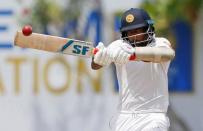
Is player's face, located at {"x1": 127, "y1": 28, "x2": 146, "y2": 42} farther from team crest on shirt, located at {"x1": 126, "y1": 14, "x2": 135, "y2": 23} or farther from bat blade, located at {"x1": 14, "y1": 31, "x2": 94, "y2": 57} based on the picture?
bat blade, located at {"x1": 14, "y1": 31, "x2": 94, "y2": 57}

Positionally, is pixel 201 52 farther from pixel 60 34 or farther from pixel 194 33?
pixel 60 34

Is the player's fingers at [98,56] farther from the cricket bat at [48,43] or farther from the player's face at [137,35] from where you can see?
the player's face at [137,35]

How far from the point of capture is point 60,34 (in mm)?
10469

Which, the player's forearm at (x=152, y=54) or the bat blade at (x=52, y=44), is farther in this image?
the bat blade at (x=52, y=44)

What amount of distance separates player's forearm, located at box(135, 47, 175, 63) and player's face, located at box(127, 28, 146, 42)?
0.23 m

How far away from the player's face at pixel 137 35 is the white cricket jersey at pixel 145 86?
8 cm

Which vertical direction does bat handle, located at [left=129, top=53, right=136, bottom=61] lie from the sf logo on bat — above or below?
below

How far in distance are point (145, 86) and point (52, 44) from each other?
2.20 ft

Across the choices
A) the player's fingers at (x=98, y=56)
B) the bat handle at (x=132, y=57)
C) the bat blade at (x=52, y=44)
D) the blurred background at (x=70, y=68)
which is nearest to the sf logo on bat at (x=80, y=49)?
the bat blade at (x=52, y=44)

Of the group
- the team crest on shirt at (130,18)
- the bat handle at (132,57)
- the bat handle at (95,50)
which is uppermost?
the team crest on shirt at (130,18)

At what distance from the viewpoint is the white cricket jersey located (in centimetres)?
505

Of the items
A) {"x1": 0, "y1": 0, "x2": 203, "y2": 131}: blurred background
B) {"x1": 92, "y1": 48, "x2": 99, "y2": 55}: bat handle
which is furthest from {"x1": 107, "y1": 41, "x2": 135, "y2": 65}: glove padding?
{"x1": 0, "y1": 0, "x2": 203, "y2": 131}: blurred background

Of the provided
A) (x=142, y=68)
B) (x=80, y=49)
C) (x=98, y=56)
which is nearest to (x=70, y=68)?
(x=80, y=49)

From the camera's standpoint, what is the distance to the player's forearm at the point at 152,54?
479 centimetres
